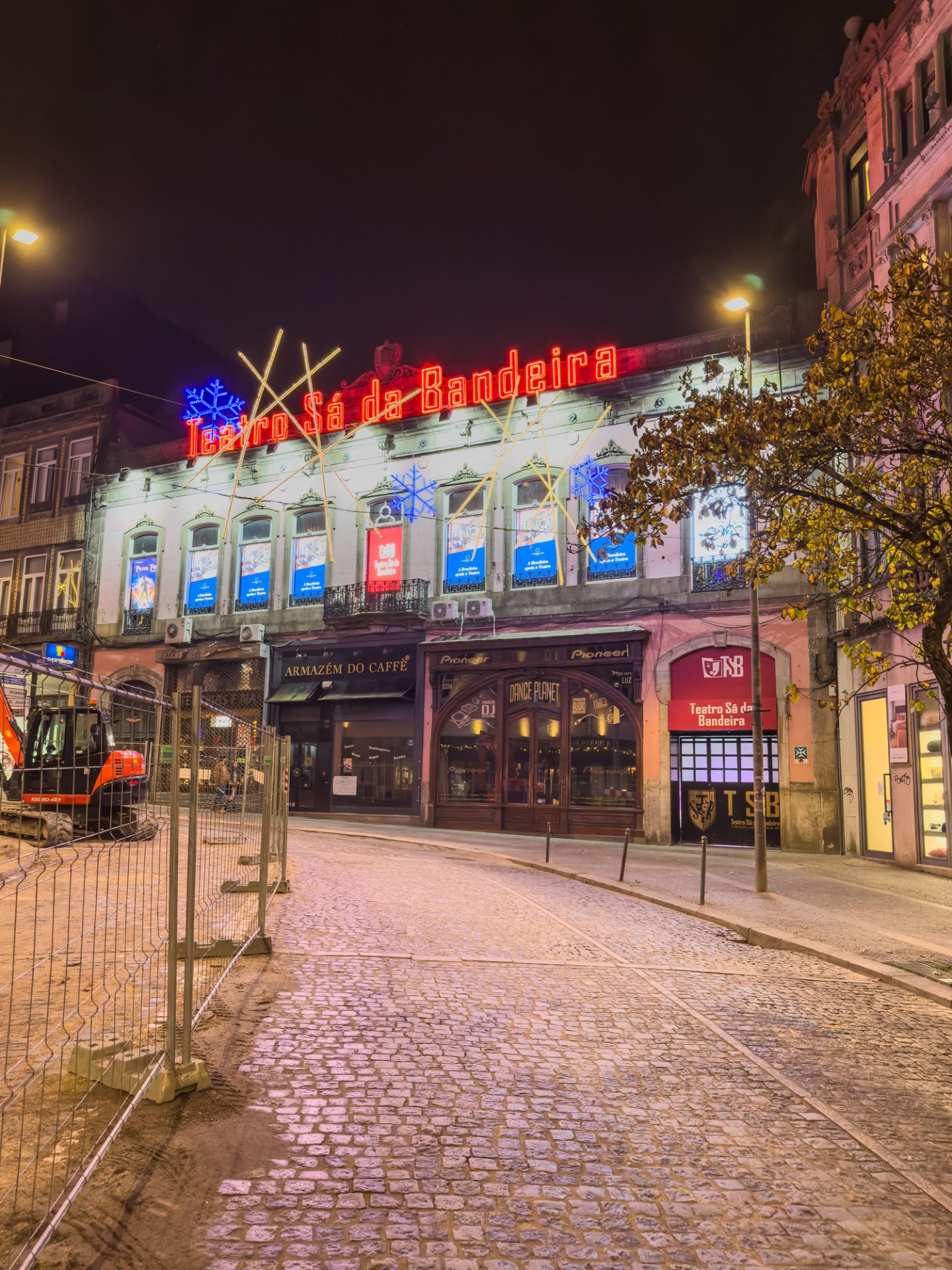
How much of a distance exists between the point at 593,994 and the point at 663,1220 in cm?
389

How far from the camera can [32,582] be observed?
3375cm

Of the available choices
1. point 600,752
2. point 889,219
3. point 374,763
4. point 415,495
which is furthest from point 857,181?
point 374,763

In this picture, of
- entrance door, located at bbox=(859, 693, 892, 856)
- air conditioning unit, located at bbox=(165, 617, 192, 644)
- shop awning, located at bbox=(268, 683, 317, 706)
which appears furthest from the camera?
air conditioning unit, located at bbox=(165, 617, 192, 644)

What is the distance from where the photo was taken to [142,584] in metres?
31.3

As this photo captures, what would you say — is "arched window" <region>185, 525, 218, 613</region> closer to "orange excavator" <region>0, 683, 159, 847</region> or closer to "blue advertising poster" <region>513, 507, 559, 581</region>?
"blue advertising poster" <region>513, 507, 559, 581</region>

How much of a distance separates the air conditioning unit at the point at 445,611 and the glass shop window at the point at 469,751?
2195 millimetres

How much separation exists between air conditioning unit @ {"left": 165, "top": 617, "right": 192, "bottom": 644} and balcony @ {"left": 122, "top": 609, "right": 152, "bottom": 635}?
57.2 inches

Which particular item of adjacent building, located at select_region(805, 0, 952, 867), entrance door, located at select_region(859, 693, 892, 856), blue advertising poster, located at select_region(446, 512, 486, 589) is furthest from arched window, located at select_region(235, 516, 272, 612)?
entrance door, located at select_region(859, 693, 892, 856)

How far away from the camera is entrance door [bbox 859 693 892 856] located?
19.0 m

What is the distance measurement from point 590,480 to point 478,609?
4.65 meters

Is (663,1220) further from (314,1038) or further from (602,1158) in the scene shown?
(314,1038)

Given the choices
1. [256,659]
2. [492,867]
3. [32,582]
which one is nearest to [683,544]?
[492,867]

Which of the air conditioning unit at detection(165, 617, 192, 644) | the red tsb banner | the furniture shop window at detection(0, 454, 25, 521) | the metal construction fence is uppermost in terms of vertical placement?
the furniture shop window at detection(0, 454, 25, 521)

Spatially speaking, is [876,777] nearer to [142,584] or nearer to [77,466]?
[142,584]
